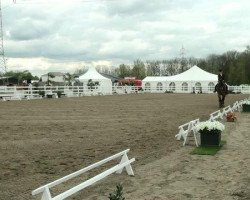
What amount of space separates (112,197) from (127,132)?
10.9m

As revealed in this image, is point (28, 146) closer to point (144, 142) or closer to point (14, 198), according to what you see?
point (144, 142)

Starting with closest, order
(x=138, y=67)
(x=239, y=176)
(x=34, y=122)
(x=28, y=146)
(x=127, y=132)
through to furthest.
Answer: (x=239, y=176), (x=28, y=146), (x=127, y=132), (x=34, y=122), (x=138, y=67)

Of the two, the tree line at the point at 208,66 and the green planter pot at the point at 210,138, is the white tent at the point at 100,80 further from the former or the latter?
the green planter pot at the point at 210,138

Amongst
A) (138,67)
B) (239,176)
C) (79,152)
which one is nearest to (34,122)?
(79,152)

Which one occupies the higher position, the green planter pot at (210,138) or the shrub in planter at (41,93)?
the shrub in planter at (41,93)

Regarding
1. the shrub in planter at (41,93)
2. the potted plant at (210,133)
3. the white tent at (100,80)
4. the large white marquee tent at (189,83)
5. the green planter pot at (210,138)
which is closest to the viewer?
the potted plant at (210,133)

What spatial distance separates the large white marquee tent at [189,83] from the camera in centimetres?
7094

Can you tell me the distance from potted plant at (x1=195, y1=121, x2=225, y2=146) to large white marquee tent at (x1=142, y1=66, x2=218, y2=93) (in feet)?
193

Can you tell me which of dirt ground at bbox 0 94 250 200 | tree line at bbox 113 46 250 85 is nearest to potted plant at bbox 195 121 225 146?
dirt ground at bbox 0 94 250 200

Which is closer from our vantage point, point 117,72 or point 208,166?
point 208,166

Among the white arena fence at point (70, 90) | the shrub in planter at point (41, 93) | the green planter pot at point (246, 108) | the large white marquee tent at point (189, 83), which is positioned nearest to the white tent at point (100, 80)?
the white arena fence at point (70, 90)

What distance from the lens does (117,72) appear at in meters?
162

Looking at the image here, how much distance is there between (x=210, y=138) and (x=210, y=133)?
0.20m

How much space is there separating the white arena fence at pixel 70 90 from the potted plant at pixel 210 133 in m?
31.7
